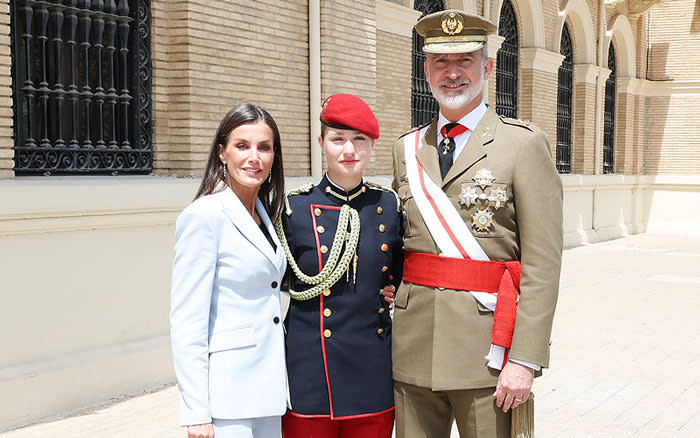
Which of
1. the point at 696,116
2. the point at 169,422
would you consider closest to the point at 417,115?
the point at 169,422

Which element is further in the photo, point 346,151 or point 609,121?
point 609,121

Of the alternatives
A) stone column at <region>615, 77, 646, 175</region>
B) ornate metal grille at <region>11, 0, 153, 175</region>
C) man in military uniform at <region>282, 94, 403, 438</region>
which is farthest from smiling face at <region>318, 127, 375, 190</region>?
stone column at <region>615, 77, 646, 175</region>

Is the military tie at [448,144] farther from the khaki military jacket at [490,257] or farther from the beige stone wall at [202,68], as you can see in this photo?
the beige stone wall at [202,68]

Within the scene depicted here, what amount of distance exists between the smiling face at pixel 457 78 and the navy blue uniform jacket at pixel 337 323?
1.39ft

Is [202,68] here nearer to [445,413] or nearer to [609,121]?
[445,413]

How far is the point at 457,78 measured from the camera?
2.62 metres

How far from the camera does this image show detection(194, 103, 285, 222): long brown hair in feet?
8.18

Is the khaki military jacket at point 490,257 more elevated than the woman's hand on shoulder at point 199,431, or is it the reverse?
the khaki military jacket at point 490,257

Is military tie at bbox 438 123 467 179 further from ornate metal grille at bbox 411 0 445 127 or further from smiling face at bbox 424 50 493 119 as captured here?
ornate metal grille at bbox 411 0 445 127

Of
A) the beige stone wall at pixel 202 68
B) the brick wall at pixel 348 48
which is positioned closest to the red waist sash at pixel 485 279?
the beige stone wall at pixel 202 68

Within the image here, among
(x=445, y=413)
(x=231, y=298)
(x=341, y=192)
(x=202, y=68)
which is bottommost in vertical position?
(x=445, y=413)

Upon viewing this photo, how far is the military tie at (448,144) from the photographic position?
2725 millimetres

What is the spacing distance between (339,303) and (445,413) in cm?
55

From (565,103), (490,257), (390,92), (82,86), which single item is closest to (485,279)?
(490,257)
